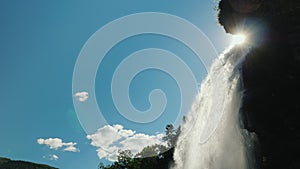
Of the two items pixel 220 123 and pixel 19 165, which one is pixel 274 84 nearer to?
pixel 220 123

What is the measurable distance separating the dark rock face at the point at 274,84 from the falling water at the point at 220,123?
1.40 m

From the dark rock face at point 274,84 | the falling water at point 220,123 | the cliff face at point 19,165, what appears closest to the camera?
the dark rock face at point 274,84

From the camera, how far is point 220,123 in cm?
2223

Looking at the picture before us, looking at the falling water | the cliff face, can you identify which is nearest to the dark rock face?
the falling water

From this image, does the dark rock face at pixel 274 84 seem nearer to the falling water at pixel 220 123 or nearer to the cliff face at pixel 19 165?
the falling water at pixel 220 123

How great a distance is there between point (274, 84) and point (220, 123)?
6.01 m

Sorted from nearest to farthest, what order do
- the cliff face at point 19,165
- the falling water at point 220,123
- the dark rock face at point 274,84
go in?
the dark rock face at point 274,84 < the falling water at point 220,123 < the cliff face at point 19,165

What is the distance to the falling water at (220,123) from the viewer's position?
2041 cm

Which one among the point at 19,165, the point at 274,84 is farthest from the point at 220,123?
the point at 19,165

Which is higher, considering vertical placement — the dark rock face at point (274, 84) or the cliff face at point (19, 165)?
the cliff face at point (19, 165)

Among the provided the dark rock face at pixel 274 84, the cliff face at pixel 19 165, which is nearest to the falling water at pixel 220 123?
the dark rock face at pixel 274 84

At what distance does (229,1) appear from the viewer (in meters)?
22.4

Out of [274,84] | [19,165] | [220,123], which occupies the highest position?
[19,165]

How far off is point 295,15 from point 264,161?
8.98m
